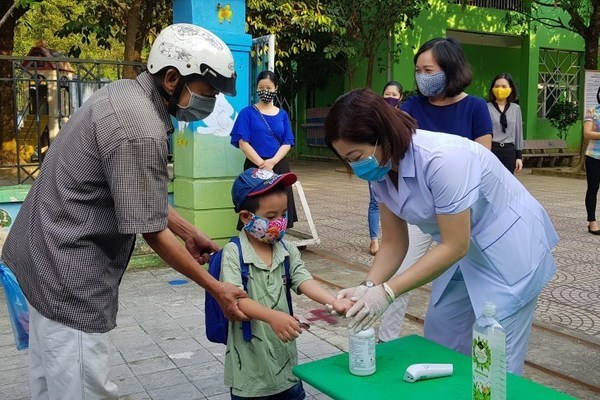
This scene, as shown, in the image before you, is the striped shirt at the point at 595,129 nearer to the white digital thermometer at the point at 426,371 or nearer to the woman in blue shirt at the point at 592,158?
the woman in blue shirt at the point at 592,158

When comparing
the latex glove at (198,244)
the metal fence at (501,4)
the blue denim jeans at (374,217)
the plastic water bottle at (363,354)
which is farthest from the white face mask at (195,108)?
the metal fence at (501,4)

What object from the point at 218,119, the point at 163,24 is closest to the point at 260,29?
the point at 163,24

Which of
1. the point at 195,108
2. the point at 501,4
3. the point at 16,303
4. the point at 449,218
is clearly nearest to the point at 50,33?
the point at 501,4

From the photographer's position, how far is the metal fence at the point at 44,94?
19.2ft

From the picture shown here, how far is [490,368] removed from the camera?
1775 mm

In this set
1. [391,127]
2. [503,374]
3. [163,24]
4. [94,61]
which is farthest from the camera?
[163,24]

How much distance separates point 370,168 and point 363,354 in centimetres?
63

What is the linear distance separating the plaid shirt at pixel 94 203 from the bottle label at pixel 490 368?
1055 millimetres

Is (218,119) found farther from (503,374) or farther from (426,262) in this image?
(503,374)

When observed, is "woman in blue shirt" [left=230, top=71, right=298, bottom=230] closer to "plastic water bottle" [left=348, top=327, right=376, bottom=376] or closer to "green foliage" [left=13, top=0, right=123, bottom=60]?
"plastic water bottle" [left=348, top=327, right=376, bottom=376]

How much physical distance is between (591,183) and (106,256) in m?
6.72

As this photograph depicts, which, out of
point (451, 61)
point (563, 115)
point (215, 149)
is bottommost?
point (215, 149)

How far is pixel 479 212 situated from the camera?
233 cm

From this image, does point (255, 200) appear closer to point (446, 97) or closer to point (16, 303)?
point (16, 303)
